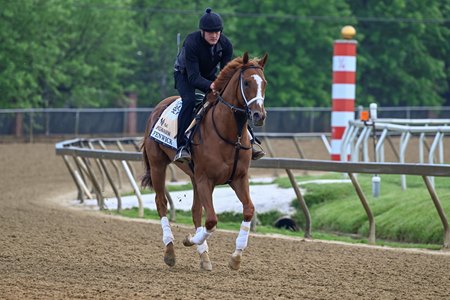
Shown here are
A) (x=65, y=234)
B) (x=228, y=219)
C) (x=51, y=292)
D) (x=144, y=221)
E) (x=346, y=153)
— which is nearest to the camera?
(x=51, y=292)

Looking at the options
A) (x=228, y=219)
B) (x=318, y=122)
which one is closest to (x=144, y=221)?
(x=228, y=219)

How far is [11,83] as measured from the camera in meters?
37.2

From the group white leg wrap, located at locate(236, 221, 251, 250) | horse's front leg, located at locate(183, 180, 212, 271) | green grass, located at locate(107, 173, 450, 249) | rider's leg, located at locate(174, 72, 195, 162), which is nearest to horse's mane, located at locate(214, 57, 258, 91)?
rider's leg, located at locate(174, 72, 195, 162)

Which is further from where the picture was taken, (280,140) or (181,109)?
(280,140)

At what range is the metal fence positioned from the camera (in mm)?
30625

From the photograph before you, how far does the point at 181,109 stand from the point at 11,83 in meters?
27.6

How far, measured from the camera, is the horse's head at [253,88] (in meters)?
9.24

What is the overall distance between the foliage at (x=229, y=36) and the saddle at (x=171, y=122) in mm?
26511

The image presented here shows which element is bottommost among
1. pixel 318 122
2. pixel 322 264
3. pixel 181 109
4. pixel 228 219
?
pixel 318 122

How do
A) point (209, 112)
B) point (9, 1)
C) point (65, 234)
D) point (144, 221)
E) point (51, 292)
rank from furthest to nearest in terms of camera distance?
point (9, 1), point (144, 221), point (65, 234), point (209, 112), point (51, 292)

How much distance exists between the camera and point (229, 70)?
9.94 meters

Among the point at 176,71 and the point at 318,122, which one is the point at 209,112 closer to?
the point at 176,71

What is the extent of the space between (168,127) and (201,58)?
0.79 m

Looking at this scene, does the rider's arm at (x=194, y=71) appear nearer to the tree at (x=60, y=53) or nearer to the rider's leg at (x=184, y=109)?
the rider's leg at (x=184, y=109)
